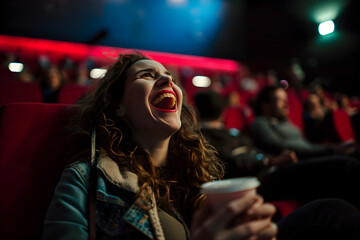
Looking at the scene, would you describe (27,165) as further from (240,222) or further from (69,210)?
(240,222)

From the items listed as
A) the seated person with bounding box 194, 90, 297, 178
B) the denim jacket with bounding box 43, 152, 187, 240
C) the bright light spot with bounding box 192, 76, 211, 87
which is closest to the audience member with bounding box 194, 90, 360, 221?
the seated person with bounding box 194, 90, 297, 178

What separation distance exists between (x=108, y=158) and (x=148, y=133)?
10cm

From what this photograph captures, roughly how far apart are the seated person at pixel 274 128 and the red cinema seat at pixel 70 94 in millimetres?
960

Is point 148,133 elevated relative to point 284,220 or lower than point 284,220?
elevated

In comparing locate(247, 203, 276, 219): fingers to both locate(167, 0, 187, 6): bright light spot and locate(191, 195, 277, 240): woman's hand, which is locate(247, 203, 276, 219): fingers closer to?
locate(191, 195, 277, 240): woman's hand

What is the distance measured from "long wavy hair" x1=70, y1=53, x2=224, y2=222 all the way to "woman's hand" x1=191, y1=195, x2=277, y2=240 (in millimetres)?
188

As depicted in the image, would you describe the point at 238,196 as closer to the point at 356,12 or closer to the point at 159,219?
the point at 159,219

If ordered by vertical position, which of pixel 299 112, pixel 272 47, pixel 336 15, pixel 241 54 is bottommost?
pixel 299 112

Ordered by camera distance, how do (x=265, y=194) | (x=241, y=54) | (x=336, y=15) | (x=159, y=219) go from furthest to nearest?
(x=241, y=54)
(x=336, y=15)
(x=265, y=194)
(x=159, y=219)

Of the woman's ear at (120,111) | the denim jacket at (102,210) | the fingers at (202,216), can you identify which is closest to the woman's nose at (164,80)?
the woman's ear at (120,111)

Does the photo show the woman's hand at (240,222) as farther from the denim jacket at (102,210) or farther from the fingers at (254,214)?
the denim jacket at (102,210)

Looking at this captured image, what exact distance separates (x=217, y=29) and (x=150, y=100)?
5.34m

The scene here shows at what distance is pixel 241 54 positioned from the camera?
19.3 ft

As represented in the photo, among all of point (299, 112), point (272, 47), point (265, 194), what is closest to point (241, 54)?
point (272, 47)
